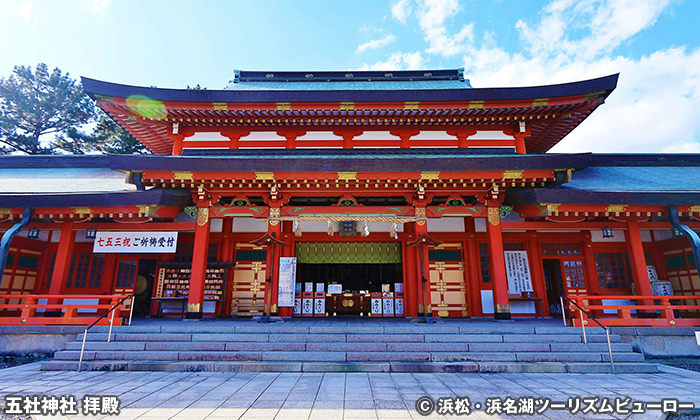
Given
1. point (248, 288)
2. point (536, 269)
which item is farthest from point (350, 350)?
point (536, 269)

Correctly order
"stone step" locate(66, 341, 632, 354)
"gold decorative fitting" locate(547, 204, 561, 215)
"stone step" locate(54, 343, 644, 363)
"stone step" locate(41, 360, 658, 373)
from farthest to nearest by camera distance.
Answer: "gold decorative fitting" locate(547, 204, 561, 215) → "stone step" locate(66, 341, 632, 354) → "stone step" locate(54, 343, 644, 363) → "stone step" locate(41, 360, 658, 373)

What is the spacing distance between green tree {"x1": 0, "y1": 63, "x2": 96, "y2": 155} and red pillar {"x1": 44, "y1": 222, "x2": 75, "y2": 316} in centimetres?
2010

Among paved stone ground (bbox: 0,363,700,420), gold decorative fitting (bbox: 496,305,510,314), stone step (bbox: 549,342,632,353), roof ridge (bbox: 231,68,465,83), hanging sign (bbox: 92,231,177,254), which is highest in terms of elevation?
roof ridge (bbox: 231,68,465,83)

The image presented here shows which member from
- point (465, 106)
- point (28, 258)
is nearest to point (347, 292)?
point (465, 106)

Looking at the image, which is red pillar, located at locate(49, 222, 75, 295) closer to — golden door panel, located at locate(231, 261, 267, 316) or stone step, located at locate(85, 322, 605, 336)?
stone step, located at locate(85, 322, 605, 336)

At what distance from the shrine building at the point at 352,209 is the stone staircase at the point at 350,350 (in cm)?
143

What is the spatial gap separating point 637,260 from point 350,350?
915cm

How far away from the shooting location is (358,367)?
6.63m

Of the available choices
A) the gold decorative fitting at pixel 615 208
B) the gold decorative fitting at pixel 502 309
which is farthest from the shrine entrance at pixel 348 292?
the gold decorative fitting at pixel 615 208

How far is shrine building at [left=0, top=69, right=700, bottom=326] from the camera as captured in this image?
30.6 feet

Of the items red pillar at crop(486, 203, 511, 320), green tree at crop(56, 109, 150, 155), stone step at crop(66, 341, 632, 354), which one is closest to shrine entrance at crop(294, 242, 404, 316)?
red pillar at crop(486, 203, 511, 320)

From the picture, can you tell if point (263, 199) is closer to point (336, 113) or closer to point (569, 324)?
point (336, 113)

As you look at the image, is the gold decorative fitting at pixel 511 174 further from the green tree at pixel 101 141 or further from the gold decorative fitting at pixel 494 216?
the green tree at pixel 101 141

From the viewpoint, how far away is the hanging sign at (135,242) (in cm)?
963
